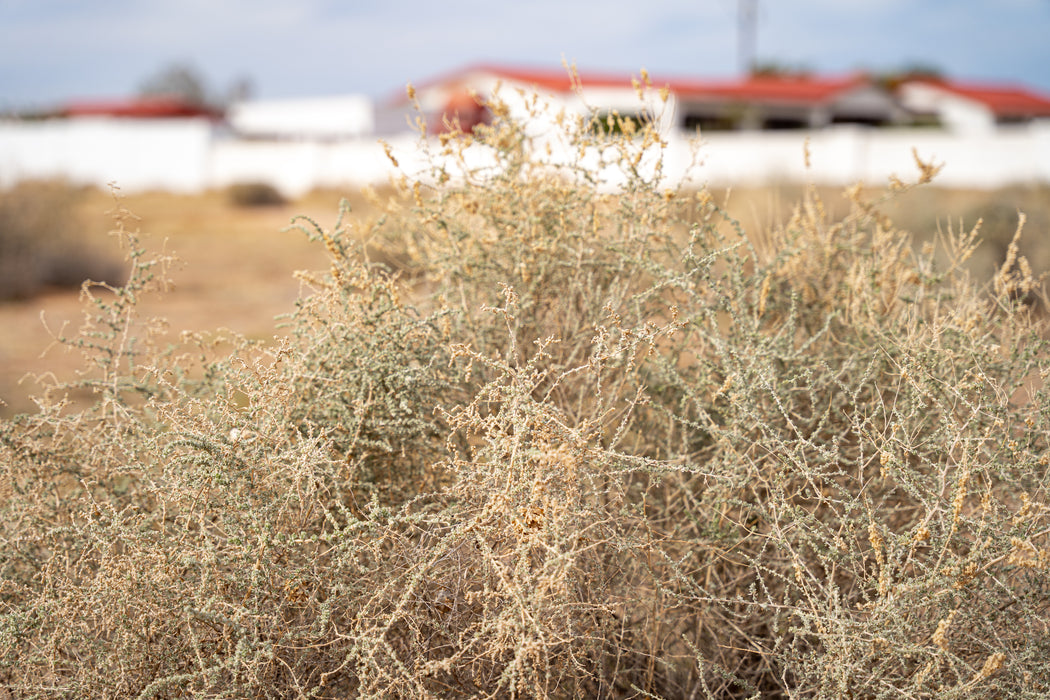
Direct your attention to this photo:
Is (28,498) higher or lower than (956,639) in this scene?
higher

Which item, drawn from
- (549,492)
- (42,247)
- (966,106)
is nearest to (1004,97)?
(966,106)

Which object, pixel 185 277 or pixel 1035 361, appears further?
pixel 185 277

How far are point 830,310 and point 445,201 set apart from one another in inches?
53.5

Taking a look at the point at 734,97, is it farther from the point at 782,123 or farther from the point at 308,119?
the point at 308,119

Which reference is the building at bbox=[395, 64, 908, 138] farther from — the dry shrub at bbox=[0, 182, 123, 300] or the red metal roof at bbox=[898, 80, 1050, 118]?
the dry shrub at bbox=[0, 182, 123, 300]

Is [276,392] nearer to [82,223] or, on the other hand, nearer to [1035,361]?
[1035,361]

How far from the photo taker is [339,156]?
26.9 metres

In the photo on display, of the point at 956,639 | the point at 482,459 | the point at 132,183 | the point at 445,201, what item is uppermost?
the point at 445,201

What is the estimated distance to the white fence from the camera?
21297 mm

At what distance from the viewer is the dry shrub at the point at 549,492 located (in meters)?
2.16

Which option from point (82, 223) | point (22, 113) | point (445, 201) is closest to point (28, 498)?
point (445, 201)

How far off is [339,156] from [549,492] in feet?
84.9

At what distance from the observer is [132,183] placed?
100 ft

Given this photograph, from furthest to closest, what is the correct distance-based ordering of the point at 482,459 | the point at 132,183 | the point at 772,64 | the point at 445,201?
the point at 772,64 → the point at 132,183 → the point at 445,201 → the point at 482,459
